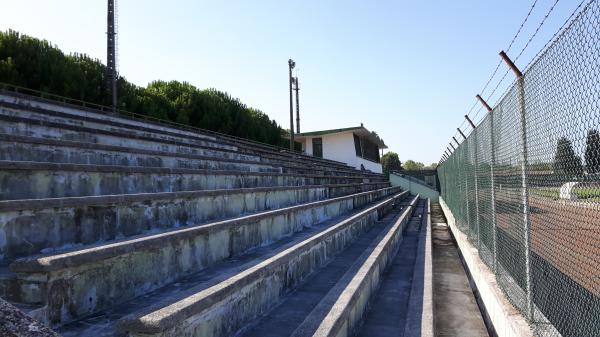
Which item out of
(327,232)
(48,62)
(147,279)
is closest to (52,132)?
(147,279)

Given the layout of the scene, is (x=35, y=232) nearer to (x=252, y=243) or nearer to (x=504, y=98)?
(x=252, y=243)

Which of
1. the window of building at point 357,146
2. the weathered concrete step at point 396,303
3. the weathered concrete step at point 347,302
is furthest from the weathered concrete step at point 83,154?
the window of building at point 357,146

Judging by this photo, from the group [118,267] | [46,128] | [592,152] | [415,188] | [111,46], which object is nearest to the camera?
[592,152]

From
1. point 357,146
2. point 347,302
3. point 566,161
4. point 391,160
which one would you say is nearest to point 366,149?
point 357,146

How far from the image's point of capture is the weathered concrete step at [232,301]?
1827mm

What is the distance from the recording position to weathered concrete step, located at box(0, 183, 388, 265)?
2.24 metres

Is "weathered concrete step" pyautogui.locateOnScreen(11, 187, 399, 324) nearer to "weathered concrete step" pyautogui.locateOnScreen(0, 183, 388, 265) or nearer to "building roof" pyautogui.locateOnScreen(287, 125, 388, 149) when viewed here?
"weathered concrete step" pyautogui.locateOnScreen(0, 183, 388, 265)

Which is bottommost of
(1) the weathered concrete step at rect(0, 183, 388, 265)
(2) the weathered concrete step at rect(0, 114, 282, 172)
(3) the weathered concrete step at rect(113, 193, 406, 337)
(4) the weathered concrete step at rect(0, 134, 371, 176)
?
A: (3) the weathered concrete step at rect(113, 193, 406, 337)

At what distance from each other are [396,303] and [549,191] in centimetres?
202

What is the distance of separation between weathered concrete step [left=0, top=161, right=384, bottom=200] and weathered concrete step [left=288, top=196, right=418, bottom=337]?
6.88ft

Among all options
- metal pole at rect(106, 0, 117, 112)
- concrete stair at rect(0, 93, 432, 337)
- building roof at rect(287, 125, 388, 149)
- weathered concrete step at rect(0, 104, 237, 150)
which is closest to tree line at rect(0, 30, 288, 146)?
metal pole at rect(106, 0, 117, 112)

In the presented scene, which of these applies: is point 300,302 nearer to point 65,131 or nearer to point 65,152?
point 65,152

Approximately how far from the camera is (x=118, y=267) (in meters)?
2.31

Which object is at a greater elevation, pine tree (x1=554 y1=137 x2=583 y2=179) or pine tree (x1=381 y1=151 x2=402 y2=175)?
pine tree (x1=381 y1=151 x2=402 y2=175)
